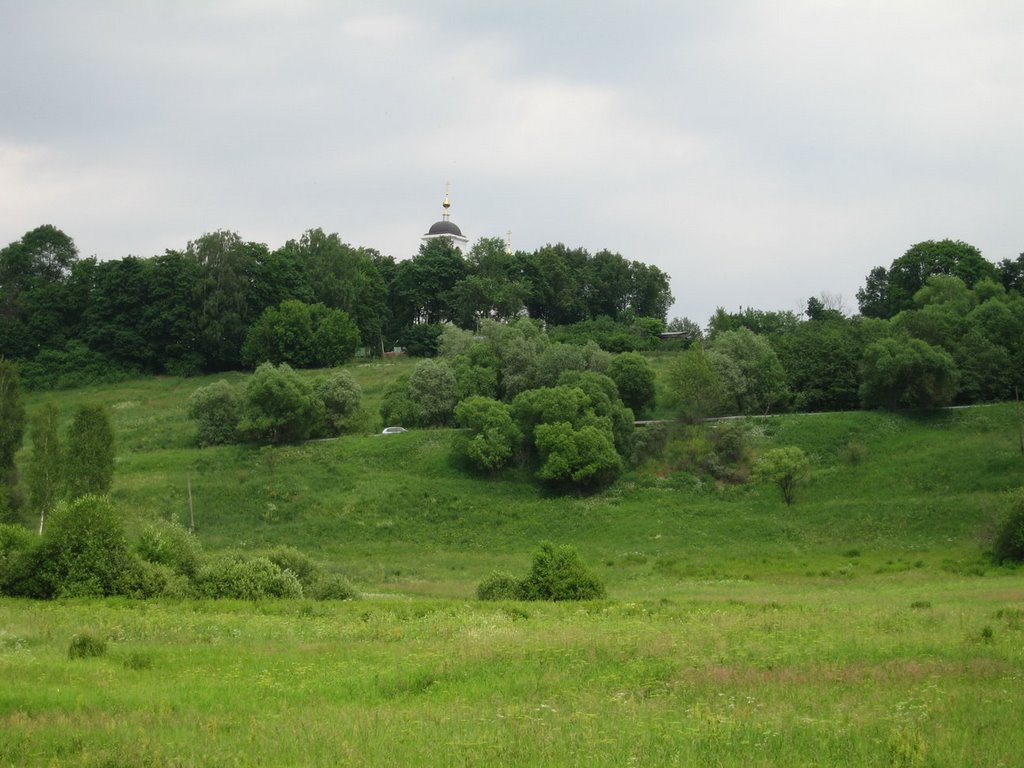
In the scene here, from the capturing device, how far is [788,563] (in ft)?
161

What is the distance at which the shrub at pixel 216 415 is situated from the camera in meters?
76.5

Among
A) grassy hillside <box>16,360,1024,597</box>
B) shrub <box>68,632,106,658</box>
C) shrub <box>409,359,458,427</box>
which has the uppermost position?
shrub <box>409,359,458,427</box>

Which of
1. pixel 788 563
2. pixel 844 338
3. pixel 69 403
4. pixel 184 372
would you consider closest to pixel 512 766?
pixel 788 563

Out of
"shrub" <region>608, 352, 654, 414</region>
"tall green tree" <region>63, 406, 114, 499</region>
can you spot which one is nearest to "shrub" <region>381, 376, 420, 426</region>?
"shrub" <region>608, 352, 654, 414</region>

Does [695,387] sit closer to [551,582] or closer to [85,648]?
[551,582]

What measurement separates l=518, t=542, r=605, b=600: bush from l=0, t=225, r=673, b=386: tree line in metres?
68.7

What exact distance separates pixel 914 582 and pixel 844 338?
143 ft

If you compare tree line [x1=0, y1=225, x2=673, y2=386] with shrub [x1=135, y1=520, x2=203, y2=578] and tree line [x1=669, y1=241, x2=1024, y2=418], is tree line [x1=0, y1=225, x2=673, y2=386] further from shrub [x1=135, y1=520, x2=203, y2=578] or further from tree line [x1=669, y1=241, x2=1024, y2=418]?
shrub [x1=135, y1=520, x2=203, y2=578]

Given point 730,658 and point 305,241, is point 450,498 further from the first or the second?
point 305,241

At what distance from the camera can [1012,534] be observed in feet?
144

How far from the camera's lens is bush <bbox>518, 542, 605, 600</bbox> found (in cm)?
3316

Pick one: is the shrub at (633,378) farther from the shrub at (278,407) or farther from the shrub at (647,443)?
the shrub at (278,407)

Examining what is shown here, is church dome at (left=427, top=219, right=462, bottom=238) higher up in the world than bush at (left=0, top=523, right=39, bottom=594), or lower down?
higher up

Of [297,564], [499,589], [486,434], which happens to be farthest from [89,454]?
[499,589]
